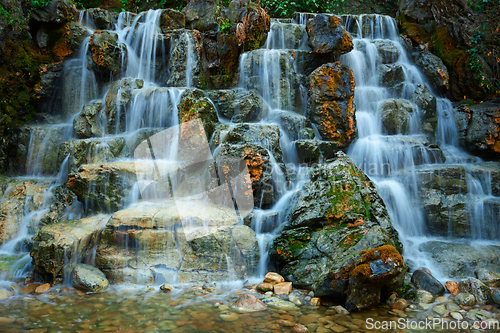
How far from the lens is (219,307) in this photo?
3.75m

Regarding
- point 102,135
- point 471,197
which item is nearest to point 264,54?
point 102,135

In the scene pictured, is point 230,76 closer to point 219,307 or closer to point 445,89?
point 445,89

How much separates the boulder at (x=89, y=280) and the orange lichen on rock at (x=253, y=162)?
110 inches

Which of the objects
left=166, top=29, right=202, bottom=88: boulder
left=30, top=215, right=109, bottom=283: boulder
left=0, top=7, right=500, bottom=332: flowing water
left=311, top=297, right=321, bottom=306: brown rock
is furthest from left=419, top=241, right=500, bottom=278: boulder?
left=166, top=29, right=202, bottom=88: boulder

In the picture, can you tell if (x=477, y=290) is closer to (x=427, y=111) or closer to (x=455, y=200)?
(x=455, y=200)

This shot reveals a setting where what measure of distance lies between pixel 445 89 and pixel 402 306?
808cm

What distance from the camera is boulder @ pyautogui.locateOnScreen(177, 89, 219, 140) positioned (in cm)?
661

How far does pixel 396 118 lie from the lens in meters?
8.40

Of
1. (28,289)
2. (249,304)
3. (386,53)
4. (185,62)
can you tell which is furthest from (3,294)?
(386,53)

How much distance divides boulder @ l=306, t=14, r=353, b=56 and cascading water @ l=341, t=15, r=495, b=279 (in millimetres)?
1022

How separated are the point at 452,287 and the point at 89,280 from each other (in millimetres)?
4926

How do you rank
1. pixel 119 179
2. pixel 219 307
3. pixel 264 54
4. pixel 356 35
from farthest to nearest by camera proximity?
pixel 356 35 < pixel 264 54 < pixel 119 179 < pixel 219 307

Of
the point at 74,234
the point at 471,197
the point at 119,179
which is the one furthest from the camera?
the point at 471,197

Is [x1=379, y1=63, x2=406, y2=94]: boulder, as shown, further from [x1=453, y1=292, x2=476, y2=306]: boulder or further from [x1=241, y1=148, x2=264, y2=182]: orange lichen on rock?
[x1=453, y1=292, x2=476, y2=306]: boulder
